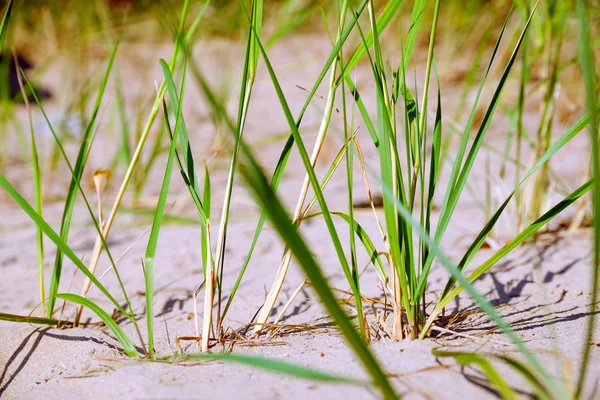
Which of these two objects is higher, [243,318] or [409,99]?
[409,99]

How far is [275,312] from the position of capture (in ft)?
3.85

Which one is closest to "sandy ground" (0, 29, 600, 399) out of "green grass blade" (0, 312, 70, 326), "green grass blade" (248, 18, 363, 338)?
"green grass blade" (0, 312, 70, 326)

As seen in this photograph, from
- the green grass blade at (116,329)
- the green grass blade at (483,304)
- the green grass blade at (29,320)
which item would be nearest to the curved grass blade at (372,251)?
the green grass blade at (483,304)

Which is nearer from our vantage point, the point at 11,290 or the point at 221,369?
the point at 221,369

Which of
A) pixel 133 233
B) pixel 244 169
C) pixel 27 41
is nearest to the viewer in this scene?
pixel 244 169

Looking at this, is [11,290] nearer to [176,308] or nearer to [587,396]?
[176,308]

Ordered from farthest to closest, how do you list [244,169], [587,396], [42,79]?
[42,79] < [587,396] < [244,169]

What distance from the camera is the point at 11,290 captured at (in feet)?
4.75

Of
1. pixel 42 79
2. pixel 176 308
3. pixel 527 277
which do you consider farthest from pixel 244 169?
pixel 42 79

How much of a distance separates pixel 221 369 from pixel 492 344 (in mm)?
362

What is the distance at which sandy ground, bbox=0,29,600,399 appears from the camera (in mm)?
731

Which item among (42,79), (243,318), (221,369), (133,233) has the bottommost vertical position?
(221,369)

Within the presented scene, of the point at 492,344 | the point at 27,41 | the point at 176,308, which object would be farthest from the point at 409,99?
the point at 27,41

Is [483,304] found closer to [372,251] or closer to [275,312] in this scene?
[372,251]
